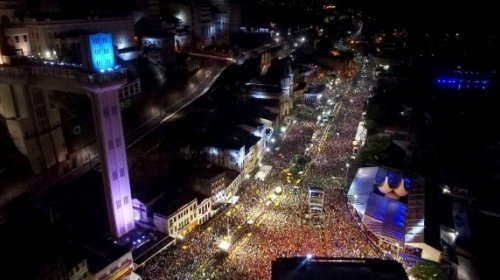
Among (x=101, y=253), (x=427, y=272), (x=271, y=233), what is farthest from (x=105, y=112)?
(x=427, y=272)

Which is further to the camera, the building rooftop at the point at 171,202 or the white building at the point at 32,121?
the white building at the point at 32,121

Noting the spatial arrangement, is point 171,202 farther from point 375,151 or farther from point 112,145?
point 375,151

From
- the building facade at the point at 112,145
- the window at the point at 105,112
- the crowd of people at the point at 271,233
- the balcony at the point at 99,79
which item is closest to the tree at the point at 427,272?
the crowd of people at the point at 271,233

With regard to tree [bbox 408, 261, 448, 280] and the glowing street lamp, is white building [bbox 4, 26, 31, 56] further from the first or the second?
tree [bbox 408, 261, 448, 280]

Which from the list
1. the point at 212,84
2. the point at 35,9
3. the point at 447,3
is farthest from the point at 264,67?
the point at 447,3

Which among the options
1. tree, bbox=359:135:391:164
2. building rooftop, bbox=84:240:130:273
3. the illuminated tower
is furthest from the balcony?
tree, bbox=359:135:391:164

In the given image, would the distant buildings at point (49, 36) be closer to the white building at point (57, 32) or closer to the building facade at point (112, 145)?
the white building at point (57, 32)

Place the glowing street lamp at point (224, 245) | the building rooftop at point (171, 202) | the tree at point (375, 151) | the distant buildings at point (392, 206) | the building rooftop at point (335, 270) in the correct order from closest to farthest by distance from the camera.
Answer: the building rooftop at point (335, 270), the glowing street lamp at point (224, 245), the distant buildings at point (392, 206), the building rooftop at point (171, 202), the tree at point (375, 151)
